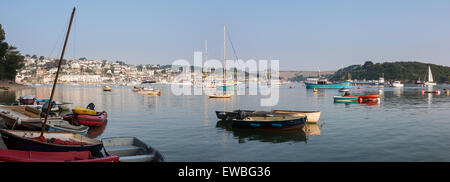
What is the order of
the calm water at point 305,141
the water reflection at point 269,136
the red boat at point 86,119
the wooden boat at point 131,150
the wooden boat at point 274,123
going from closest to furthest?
the wooden boat at point 131,150, the calm water at point 305,141, the water reflection at point 269,136, the wooden boat at point 274,123, the red boat at point 86,119

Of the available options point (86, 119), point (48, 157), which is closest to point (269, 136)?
point (48, 157)

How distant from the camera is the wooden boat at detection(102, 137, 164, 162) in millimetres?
14305

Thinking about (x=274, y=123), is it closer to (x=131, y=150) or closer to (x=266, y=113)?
(x=266, y=113)

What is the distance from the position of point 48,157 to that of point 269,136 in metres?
15.5

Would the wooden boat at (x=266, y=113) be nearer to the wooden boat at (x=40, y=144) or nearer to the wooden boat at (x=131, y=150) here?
the wooden boat at (x=131, y=150)

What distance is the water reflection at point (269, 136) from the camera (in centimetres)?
2305

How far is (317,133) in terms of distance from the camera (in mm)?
25922

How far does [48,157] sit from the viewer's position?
13.3 m

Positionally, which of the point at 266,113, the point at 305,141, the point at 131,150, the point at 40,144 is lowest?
the point at 305,141

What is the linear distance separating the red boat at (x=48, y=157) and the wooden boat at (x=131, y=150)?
4.72 feet

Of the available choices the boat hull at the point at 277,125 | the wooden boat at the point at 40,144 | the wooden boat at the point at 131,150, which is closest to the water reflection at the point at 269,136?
the boat hull at the point at 277,125
